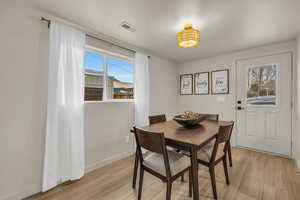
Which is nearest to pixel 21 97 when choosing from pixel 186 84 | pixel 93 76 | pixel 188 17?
pixel 93 76

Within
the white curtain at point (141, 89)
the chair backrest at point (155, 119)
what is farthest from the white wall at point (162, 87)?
the chair backrest at point (155, 119)

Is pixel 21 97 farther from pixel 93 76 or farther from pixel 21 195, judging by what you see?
pixel 21 195

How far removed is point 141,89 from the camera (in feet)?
9.19

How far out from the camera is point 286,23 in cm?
189

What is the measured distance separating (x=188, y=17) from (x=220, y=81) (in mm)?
2080

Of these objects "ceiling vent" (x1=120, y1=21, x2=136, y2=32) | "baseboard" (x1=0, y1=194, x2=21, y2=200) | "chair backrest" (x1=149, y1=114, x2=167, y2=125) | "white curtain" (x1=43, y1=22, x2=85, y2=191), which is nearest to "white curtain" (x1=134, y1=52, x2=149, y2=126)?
"chair backrest" (x1=149, y1=114, x2=167, y2=125)

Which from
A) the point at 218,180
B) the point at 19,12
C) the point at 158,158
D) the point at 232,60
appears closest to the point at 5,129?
the point at 19,12

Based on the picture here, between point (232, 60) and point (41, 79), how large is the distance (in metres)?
3.68

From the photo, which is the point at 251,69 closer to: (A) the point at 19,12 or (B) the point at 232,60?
(B) the point at 232,60

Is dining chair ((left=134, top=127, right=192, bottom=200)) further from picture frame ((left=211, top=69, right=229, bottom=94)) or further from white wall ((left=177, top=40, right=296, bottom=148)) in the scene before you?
picture frame ((left=211, top=69, right=229, bottom=94))

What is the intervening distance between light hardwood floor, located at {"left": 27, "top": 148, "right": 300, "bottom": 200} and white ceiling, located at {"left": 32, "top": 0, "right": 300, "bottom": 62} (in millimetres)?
2206

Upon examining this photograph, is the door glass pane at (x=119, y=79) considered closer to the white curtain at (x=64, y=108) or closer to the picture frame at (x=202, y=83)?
the white curtain at (x=64, y=108)

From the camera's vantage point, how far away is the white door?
101 inches

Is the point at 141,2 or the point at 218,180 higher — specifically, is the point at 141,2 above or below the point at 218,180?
above
